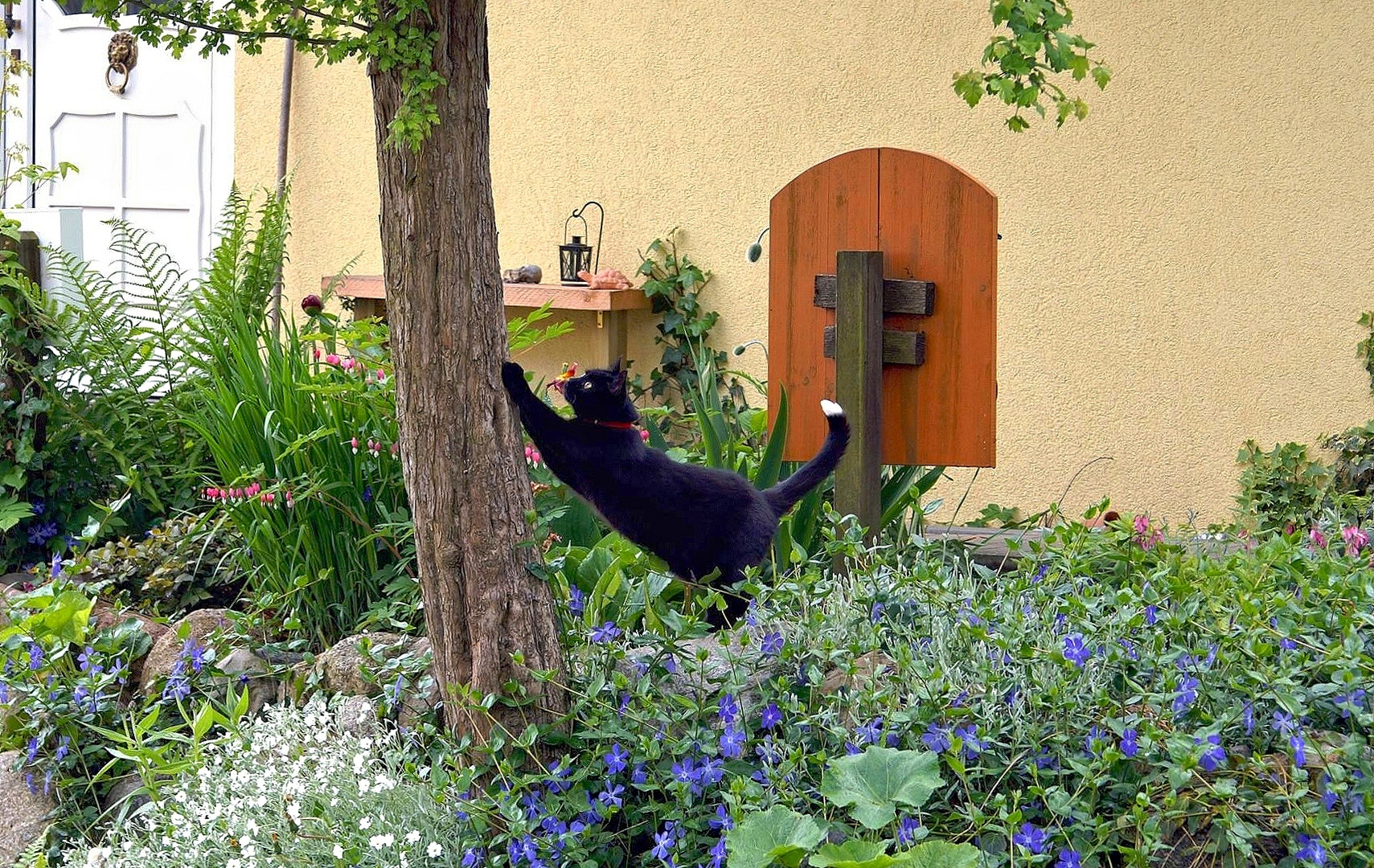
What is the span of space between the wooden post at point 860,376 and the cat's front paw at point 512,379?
98cm

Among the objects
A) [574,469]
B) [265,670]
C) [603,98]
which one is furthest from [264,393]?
[603,98]

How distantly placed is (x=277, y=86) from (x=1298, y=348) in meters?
4.47

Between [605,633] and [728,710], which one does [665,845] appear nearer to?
[728,710]

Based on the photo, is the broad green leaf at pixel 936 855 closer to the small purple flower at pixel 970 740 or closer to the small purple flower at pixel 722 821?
the small purple flower at pixel 970 740

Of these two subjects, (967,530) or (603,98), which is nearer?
(967,530)

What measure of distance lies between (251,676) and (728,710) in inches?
49.6

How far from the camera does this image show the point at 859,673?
2.27 metres

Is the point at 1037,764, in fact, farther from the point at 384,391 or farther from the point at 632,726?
the point at 384,391

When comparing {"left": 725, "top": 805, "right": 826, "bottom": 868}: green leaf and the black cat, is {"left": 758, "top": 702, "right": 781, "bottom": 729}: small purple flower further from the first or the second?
the black cat

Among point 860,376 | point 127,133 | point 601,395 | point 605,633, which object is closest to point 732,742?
point 605,633

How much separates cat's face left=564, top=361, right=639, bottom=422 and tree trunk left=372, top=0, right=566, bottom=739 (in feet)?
0.44

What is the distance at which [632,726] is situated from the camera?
2.21m

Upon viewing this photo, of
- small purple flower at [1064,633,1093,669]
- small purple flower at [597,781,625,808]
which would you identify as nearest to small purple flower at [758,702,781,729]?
small purple flower at [597,781,625,808]

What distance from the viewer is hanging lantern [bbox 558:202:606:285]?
17.4 ft
